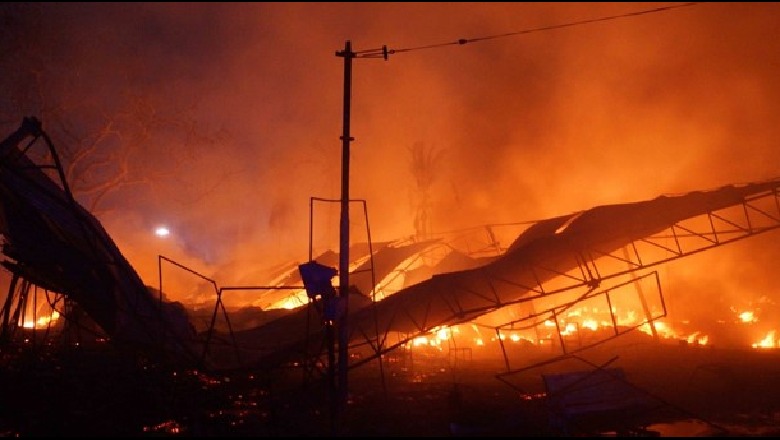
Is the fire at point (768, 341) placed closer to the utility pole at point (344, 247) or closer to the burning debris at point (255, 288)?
the burning debris at point (255, 288)

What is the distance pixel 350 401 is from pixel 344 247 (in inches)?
178

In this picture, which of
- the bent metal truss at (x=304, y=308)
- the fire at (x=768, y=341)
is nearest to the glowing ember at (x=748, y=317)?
the fire at (x=768, y=341)

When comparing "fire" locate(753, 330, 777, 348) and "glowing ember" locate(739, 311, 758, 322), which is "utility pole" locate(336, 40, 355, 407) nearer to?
"fire" locate(753, 330, 777, 348)

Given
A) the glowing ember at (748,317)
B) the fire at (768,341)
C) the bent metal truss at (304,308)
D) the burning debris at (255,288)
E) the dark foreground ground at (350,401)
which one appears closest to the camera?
the dark foreground ground at (350,401)

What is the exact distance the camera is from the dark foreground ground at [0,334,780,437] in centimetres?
932

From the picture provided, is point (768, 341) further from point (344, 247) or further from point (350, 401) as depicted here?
point (344, 247)

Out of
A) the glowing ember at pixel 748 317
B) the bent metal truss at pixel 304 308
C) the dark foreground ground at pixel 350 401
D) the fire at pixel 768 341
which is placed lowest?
the dark foreground ground at pixel 350 401

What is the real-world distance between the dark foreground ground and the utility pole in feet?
2.84

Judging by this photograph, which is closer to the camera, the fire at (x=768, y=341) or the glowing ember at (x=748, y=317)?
the fire at (x=768, y=341)

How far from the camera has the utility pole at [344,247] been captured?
33.5 ft

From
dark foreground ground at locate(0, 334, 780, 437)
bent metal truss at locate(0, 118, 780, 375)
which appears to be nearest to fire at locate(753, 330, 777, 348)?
dark foreground ground at locate(0, 334, 780, 437)

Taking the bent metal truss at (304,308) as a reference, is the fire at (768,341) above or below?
below

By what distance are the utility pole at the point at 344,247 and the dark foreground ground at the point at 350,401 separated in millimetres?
865

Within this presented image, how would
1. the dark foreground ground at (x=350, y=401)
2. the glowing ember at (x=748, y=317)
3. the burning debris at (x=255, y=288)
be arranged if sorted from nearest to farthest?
the dark foreground ground at (x=350, y=401) → the burning debris at (x=255, y=288) → the glowing ember at (x=748, y=317)
